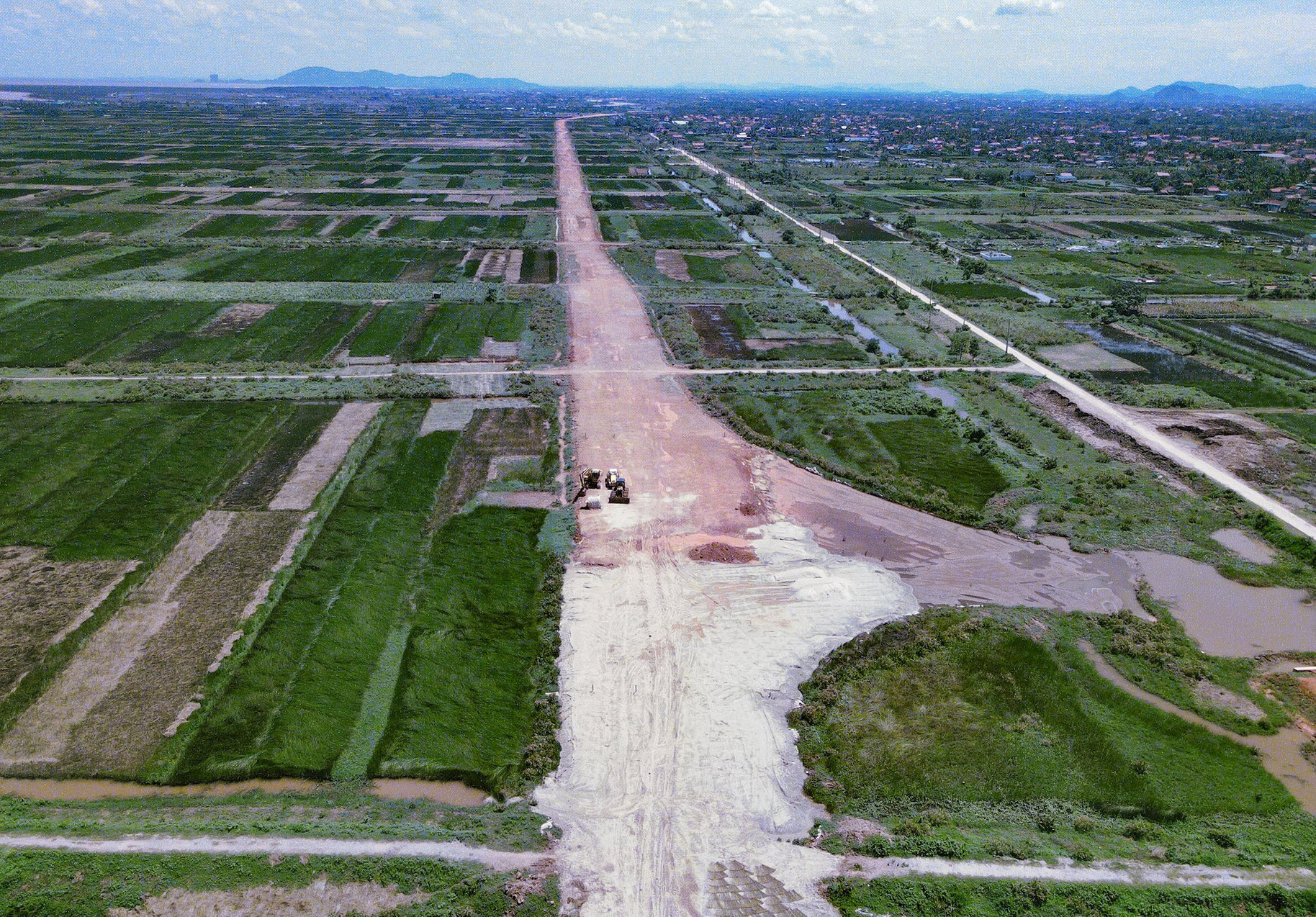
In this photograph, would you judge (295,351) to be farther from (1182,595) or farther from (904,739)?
(1182,595)

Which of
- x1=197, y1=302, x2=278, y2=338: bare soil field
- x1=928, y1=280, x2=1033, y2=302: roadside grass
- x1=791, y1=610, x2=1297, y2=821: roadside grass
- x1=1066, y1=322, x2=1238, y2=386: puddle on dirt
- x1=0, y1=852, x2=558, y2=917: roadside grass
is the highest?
x1=928, y1=280, x2=1033, y2=302: roadside grass

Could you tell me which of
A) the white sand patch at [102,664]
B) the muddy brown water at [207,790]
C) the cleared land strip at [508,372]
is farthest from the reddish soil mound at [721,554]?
the white sand patch at [102,664]

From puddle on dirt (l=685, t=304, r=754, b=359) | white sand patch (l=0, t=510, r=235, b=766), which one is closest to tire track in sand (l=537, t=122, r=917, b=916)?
puddle on dirt (l=685, t=304, r=754, b=359)

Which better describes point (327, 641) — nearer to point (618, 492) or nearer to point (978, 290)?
point (618, 492)

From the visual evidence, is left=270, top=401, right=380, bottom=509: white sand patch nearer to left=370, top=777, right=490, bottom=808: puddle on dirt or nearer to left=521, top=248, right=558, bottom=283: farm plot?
left=370, top=777, right=490, bottom=808: puddle on dirt

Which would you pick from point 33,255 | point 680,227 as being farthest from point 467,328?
point 33,255

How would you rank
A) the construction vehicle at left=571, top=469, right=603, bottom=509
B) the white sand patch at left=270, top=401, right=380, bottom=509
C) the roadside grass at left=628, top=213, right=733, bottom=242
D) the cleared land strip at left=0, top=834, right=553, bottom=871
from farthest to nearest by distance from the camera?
the roadside grass at left=628, top=213, right=733, bottom=242 < the construction vehicle at left=571, top=469, right=603, bottom=509 < the white sand patch at left=270, top=401, right=380, bottom=509 < the cleared land strip at left=0, top=834, right=553, bottom=871

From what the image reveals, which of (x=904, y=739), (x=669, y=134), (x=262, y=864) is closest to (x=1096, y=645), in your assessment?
(x=904, y=739)

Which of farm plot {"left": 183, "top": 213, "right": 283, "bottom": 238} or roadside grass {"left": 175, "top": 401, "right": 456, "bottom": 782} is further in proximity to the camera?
farm plot {"left": 183, "top": 213, "right": 283, "bottom": 238}
